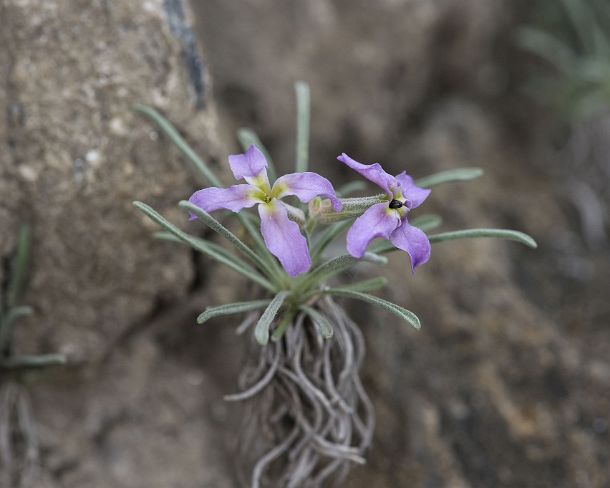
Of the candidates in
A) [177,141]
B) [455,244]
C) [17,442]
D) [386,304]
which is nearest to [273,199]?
[386,304]

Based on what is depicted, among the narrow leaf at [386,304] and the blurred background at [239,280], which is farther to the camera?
the blurred background at [239,280]

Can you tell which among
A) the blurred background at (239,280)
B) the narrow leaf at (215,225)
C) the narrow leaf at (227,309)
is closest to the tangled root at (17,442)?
the blurred background at (239,280)

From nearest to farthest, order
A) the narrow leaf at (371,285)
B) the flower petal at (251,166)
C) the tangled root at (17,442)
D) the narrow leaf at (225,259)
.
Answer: the flower petal at (251,166), the narrow leaf at (225,259), the narrow leaf at (371,285), the tangled root at (17,442)

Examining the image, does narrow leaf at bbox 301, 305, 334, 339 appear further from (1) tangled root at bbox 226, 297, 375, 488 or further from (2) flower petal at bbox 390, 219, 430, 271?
(2) flower petal at bbox 390, 219, 430, 271

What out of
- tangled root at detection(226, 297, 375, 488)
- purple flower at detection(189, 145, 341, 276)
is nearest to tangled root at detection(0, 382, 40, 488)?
tangled root at detection(226, 297, 375, 488)

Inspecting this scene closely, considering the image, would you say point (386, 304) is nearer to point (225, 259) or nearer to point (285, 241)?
point (285, 241)

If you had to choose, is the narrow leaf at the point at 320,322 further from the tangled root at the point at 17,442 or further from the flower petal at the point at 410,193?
the tangled root at the point at 17,442
